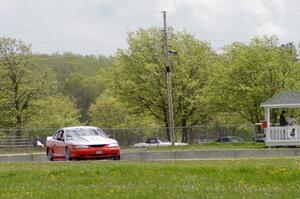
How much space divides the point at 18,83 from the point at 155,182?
5084 centimetres

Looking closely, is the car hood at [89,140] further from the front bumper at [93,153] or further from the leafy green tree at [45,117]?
the leafy green tree at [45,117]

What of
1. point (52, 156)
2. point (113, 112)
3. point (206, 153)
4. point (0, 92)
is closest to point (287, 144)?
point (206, 153)

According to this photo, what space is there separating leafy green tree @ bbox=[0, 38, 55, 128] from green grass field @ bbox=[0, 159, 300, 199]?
45.5 m

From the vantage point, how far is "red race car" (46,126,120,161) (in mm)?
23703

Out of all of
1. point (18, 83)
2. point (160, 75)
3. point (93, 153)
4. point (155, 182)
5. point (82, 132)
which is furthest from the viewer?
point (18, 83)

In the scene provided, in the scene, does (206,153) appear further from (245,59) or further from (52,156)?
(245,59)

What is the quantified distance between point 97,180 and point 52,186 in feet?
4.18

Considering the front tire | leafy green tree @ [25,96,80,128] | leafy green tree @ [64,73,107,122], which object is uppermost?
leafy green tree @ [64,73,107,122]

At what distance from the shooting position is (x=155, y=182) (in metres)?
13.6

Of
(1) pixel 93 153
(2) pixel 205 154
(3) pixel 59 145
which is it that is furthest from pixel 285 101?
(1) pixel 93 153

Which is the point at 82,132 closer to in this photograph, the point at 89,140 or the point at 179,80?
the point at 89,140

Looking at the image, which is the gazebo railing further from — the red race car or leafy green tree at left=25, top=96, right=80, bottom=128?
leafy green tree at left=25, top=96, right=80, bottom=128

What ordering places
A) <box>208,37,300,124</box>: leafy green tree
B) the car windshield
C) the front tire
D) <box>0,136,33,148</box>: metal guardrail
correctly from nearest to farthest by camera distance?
the front tire → the car windshield → <box>0,136,33,148</box>: metal guardrail → <box>208,37,300,124</box>: leafy green tree

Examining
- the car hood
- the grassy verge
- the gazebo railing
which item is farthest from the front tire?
the grassy verge
